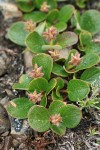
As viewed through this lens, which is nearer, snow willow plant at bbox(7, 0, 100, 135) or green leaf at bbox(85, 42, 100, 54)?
snow willow plant at bbox(7, 0, 100, 135)

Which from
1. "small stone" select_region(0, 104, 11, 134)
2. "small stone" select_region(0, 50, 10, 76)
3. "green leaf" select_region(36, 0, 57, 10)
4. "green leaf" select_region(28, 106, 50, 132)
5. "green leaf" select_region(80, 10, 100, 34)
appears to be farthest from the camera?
"green leaf" select_region(36, 0, 57, 10)

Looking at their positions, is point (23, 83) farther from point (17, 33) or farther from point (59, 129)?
point (17, 33)

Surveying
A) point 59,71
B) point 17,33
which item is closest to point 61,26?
point 17,33

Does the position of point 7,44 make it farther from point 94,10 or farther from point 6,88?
point 94,10

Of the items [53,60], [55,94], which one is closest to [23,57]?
[53,60]

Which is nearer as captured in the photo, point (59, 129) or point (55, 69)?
point (59, 129)

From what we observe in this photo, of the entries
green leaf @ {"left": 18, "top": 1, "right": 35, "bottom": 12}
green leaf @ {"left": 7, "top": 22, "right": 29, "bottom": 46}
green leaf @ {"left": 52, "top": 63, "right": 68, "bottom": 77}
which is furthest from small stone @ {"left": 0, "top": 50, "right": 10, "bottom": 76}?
green leaf @ {"left": 18, "top": 1, "right": 35, "bottom": 12}

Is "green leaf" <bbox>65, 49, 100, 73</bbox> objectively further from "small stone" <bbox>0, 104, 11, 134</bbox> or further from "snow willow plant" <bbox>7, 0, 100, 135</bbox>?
"small stone" <bbox>0, 104, 11, 134</bbox>
